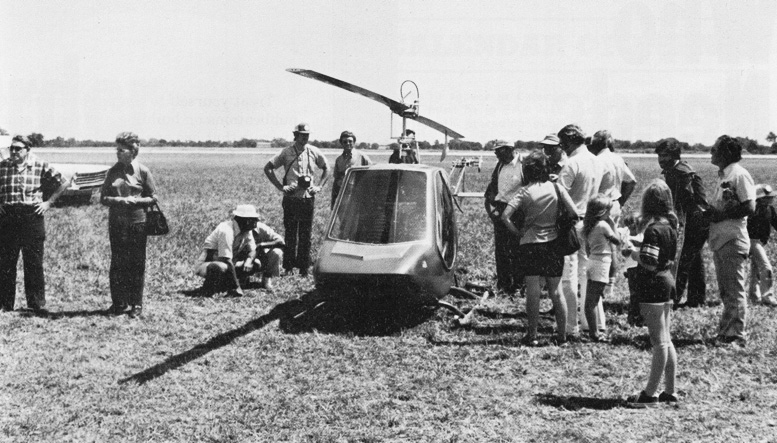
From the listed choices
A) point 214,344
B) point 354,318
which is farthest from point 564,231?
point 214,344

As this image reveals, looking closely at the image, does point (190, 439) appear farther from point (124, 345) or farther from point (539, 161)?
point (539, 161)

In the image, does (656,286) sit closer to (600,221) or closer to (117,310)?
(600,221)

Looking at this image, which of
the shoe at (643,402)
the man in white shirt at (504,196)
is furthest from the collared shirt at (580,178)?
the shoe at (643,402)

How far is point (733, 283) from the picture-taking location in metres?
6.39

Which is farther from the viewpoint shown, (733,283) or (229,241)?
(229,241)

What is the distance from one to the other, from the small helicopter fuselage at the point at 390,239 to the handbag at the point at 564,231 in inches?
55.9

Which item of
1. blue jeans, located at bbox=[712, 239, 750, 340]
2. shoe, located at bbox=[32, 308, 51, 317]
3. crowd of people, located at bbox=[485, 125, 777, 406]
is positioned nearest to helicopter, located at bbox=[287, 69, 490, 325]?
crowd of people, located at bbox=[485, 125, 777, 406]

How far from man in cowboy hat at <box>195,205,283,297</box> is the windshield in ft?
5.47

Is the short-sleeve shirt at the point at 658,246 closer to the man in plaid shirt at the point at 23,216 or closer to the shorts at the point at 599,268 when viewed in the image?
the shorts at the point at 599,268

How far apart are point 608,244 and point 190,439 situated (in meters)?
4.08

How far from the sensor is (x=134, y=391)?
214 inches

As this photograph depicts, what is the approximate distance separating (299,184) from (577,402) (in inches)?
210

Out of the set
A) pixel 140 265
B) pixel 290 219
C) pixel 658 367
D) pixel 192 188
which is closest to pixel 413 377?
pixel 658 367

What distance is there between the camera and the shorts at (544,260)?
20.7 ft
